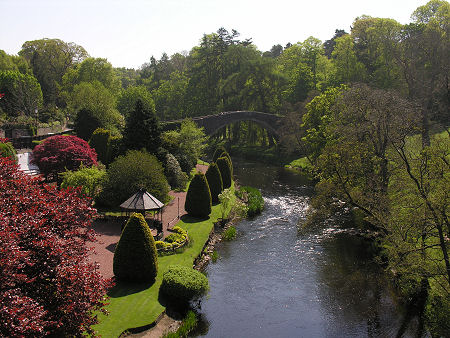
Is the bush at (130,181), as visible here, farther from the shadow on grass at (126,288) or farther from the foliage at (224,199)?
the shadow on grass at (126,288)

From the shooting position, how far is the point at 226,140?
94062 mm

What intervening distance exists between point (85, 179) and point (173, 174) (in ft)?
41.0

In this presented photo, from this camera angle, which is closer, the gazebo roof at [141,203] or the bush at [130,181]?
the gazebo roof at [141,203]

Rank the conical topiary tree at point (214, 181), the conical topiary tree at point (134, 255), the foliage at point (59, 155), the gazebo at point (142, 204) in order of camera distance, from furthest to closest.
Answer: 1. the conical topiary tree at point (214, 181)
2. the foliage at point (59, 155)
3. the gazebo at point (142, 204)
4. the conical topiary tree at point (134, 255)

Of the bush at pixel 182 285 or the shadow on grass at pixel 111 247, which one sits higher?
the shadow on grass at pixel 111 247

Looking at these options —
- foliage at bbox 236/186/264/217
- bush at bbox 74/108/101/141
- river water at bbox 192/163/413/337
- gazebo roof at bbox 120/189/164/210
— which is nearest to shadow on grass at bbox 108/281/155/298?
river water at bbox 192/163/413/337

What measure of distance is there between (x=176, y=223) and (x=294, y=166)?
37772mm

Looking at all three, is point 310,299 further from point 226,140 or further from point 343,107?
point 226,140

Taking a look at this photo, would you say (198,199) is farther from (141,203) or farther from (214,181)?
(141,203)

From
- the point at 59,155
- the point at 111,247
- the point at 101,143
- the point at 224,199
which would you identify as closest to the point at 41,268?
the point at 111,247

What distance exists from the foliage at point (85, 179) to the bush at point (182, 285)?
1486 cm

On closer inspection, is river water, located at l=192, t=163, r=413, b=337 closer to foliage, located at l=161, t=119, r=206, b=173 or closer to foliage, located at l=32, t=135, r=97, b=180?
foliage, located at l=161, t=119, r=206, b=173

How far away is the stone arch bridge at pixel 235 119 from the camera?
71000mm

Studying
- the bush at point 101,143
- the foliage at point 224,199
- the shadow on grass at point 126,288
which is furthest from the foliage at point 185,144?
the shadow on grass at point 126,288
